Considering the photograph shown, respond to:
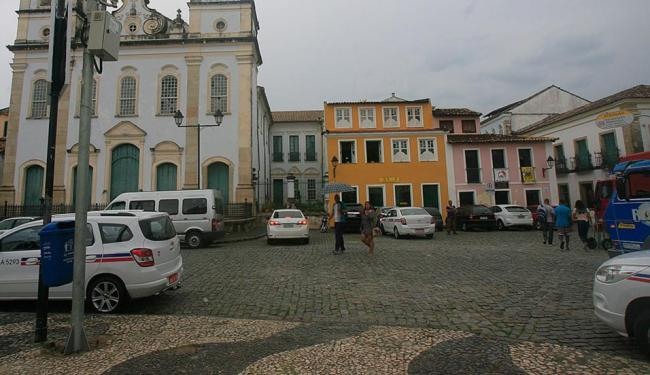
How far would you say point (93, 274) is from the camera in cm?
564

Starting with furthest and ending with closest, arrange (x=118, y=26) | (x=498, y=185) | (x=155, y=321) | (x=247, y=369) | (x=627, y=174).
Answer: (x=498, y=185) < (x=627, y=174) < (x=155, y=321) < (x=118, y=26) < (x=247, y=369)

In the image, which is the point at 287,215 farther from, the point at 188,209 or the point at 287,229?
the point at 188,209

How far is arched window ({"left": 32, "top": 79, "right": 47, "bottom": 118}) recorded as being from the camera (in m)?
25.2

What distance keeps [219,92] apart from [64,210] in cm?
1249

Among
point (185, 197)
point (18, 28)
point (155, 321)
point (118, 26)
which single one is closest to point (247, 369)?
point (155, 321)

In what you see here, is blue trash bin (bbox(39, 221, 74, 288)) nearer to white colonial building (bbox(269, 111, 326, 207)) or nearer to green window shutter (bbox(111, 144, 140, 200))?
green window shutter (bbox(111, 144, 140, 200))

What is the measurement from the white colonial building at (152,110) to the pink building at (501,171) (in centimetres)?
1530

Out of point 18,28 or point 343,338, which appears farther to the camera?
Answer: point 18,28

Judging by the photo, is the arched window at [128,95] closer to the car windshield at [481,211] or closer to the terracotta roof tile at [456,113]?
the car windshield at [481,211]

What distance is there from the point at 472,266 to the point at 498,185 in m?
19.2

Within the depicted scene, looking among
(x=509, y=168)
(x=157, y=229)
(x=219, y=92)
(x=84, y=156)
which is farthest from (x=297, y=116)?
(x=84, y=156)

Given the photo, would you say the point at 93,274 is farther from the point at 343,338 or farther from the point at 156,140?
the point at 156,140

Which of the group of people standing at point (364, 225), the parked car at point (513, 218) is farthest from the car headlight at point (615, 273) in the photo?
the parked car at point (513, 218)

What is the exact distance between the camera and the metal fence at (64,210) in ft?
74.0
